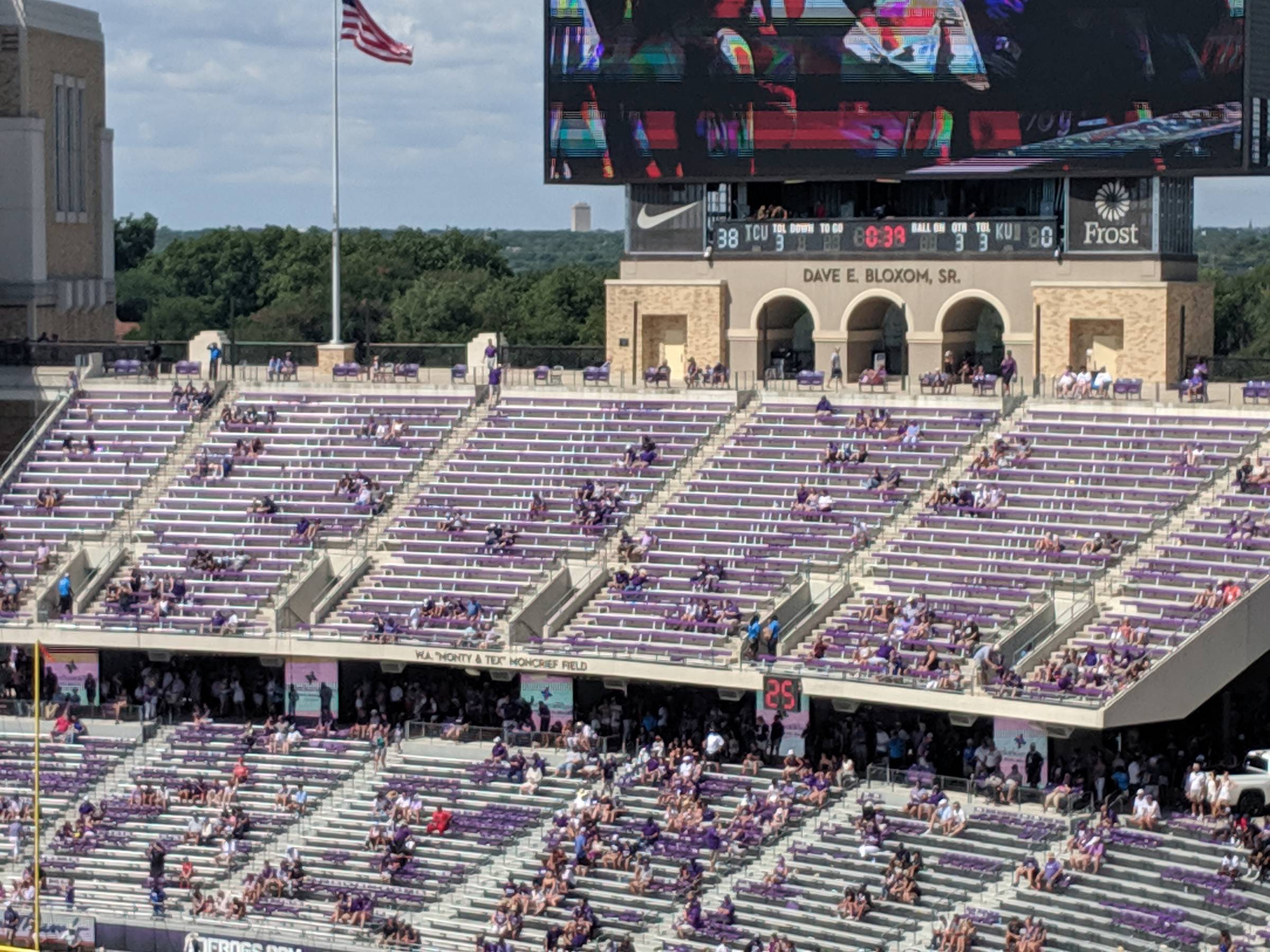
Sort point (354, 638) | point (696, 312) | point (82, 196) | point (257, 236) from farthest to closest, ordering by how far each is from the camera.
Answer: point (257, 236), point (82, 196), point (696, 312), point (354, 638)

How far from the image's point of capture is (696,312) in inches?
2309

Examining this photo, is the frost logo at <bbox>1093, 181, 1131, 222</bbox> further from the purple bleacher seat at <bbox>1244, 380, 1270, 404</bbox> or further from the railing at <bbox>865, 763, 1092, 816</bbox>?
the railing at <bbox>865, 763, 1092, 816</bbox>

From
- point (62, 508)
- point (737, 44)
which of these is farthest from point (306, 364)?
point (737, 44)

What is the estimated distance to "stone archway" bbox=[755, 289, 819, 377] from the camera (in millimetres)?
58031

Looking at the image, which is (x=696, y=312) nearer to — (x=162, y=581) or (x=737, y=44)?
(x=737, y=44)

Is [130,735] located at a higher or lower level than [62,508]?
lower

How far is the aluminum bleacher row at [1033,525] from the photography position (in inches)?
1845

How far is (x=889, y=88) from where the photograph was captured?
55.8 meters

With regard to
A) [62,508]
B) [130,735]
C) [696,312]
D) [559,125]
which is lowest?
[130,735]

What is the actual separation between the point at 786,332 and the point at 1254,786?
1912 centimetres

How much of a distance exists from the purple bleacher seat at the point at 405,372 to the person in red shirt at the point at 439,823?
1435 centimetres

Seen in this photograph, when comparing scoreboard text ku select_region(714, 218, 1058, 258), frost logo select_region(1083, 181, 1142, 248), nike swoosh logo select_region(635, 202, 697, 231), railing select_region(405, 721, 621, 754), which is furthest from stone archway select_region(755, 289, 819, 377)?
railing select_region(405, 721, 621, 754)

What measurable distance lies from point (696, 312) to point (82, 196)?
17.2m

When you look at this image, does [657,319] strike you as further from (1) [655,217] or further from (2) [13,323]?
(2) [13,323]
